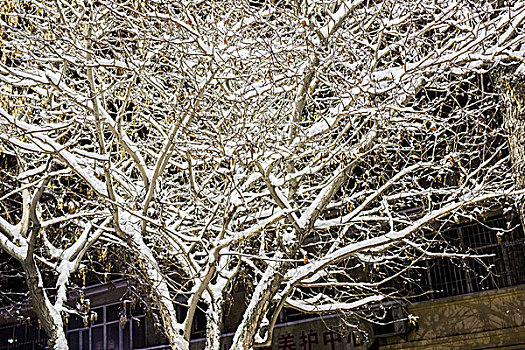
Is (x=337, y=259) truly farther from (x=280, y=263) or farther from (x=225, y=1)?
(x=225, y=1)

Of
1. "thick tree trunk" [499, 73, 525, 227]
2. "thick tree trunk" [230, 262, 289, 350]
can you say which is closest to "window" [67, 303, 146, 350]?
"thick tree trunk" [230, 262, 289, 350]

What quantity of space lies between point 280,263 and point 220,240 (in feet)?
3.32

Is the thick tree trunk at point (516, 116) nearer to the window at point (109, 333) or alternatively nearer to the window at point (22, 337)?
the window at point (109, 333)

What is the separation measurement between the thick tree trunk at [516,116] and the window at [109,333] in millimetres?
15172

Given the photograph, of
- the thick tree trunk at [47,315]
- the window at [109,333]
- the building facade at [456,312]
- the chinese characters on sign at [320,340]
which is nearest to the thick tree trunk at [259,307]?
the thick tree trunk at [47,315]

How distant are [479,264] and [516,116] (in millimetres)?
7990

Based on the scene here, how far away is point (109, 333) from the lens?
21.8m

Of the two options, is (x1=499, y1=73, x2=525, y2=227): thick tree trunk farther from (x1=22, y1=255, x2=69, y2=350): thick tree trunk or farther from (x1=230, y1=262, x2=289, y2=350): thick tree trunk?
(x1=22, y1=255, x2=69, y2=350): thick tree trunk

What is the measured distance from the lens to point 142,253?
961 centimetres

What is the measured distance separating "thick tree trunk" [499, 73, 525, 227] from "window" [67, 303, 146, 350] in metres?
15.2

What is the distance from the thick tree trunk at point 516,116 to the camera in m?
7.79

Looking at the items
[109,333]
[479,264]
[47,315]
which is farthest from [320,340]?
[109,333]

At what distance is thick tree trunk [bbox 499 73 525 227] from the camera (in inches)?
307

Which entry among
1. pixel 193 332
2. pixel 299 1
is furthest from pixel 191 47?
pixel 193 332
